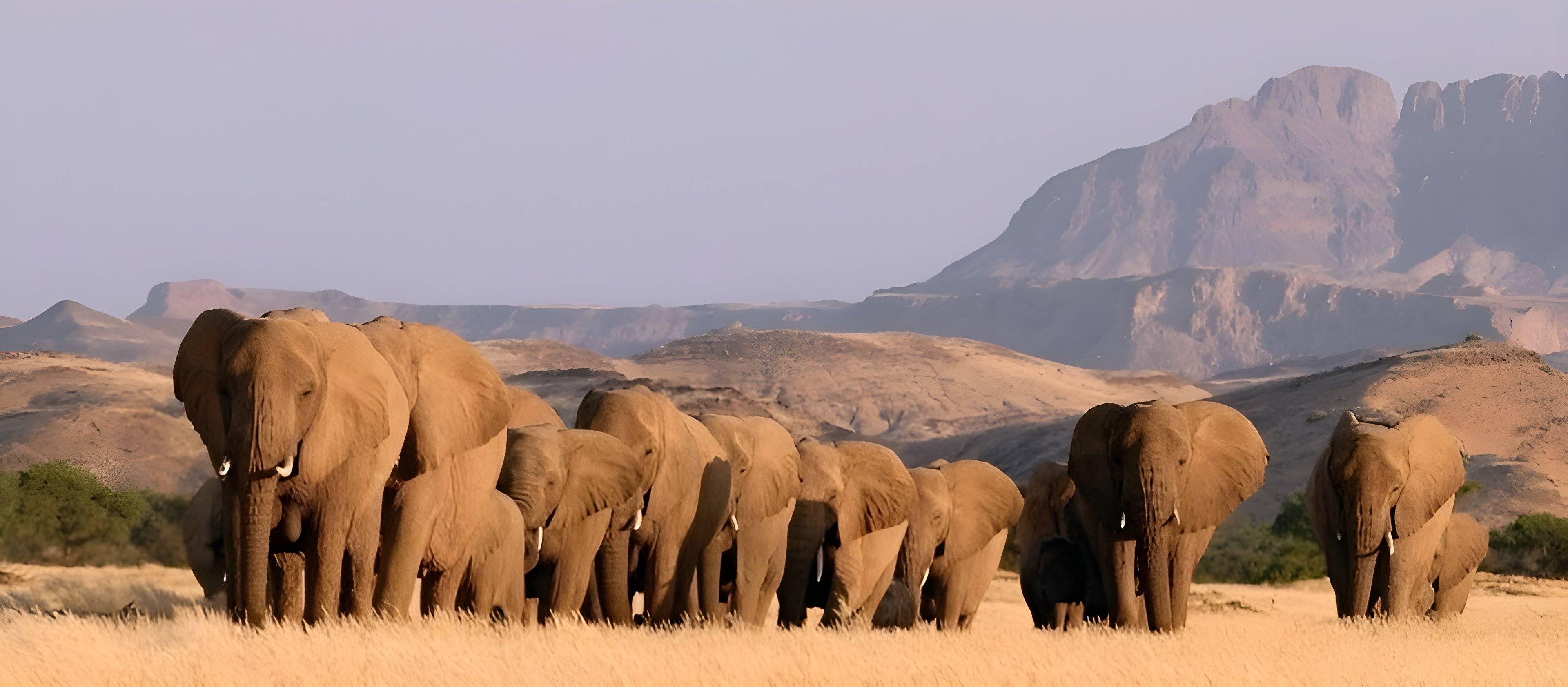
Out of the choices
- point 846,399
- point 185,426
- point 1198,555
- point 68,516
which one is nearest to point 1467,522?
point 1198,555

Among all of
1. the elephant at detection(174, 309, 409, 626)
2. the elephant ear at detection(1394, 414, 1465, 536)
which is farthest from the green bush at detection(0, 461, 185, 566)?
the elephant at detection(174, 309, 409, 626)

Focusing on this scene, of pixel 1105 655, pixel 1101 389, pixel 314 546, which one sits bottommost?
pixel 1101 389

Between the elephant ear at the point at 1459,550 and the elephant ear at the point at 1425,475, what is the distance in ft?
6.49

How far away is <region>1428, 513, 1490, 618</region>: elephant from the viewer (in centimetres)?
1955

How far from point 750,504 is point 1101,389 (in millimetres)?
122372

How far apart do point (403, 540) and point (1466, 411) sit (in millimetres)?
67276

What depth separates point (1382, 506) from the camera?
53.0ft

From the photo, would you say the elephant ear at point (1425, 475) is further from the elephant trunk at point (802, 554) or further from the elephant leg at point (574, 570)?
the elephant leg at point (574, 570)

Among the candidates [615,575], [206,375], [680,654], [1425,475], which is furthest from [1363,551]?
[206,375]

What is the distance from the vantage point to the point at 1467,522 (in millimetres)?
20141

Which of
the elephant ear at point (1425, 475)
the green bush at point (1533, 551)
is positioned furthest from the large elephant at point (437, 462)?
the green bush at point (1533, 551)

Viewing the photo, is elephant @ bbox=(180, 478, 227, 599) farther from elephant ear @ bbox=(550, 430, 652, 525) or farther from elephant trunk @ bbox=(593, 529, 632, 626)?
elephant trunk @ bbox=(593, 529, 632, 626)

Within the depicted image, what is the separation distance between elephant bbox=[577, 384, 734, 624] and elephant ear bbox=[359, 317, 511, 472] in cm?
284

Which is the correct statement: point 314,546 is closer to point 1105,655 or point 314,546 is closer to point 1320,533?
point 1105,655
